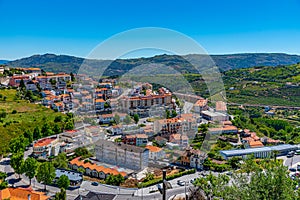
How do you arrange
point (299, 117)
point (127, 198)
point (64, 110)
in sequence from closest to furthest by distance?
point (127, 198)
point (64, 110)
point (299, 117)

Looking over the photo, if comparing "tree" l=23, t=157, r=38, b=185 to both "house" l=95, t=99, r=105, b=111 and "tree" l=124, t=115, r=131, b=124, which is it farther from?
"house" l=95, t=99, r=105, b=111

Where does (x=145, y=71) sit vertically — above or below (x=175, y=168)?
above

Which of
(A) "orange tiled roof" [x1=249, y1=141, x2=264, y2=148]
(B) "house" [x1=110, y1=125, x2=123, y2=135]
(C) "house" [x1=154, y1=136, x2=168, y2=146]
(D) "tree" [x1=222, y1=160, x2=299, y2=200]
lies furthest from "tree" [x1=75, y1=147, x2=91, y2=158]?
(D) "tree" [x1=222, y1=160, x2=299, y2=200]

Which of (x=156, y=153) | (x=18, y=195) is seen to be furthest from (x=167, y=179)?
(x=18, y=195)

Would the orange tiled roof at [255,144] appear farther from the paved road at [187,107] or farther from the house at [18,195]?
the house at [18,195]

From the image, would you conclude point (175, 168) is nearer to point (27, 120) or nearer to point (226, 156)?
point (226, 156)

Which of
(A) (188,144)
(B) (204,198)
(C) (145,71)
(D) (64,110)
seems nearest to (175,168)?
(A) (188,144)

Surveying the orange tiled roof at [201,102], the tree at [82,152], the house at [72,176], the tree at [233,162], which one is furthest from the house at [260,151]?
the house at [72,176]
